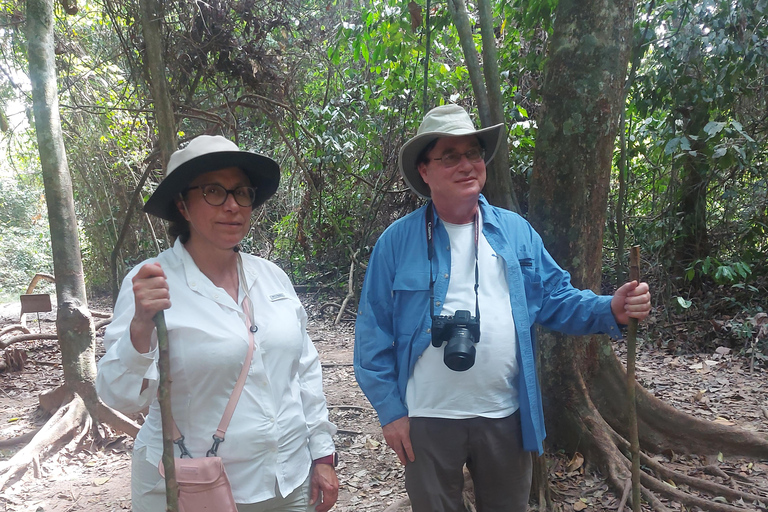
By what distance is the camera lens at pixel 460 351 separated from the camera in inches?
67.8

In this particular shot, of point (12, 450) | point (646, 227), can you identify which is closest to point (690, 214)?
point (646, 227)

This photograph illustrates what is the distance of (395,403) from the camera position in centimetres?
189

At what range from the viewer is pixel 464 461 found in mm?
1904

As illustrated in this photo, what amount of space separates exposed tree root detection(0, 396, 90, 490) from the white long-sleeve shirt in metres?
2.89

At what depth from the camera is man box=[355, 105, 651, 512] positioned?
72.4 inches

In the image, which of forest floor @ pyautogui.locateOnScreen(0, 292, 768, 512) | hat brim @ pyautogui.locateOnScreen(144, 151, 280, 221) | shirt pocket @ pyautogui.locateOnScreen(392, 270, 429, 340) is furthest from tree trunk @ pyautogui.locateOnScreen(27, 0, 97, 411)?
shirt pocket @ pyautogui.locateOnScreen(392, 270, 429, 340)

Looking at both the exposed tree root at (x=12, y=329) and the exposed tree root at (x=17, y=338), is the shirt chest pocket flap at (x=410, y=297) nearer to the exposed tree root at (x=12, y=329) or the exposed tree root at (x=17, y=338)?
the exposed tree root at (x=17, y=338)

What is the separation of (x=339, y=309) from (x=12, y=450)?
4.73 metres

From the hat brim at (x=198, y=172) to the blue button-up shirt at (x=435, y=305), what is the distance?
0.51 metres

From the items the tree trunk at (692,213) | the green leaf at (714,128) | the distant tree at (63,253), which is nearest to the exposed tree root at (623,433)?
the green leaf at (714,128)

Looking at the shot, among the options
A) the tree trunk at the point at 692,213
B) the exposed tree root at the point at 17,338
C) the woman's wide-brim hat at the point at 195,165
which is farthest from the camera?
the exposed tree root at the point at 17,338

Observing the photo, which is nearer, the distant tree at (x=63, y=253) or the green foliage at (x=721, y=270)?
the distant tree at (x=63, y=253)

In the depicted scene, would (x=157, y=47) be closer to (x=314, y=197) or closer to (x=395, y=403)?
(x=395, y=403)

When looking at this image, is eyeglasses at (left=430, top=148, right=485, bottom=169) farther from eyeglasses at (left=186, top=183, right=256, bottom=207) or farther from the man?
eyeglasses at (left=186, top=183, right=256, bottom=207)
